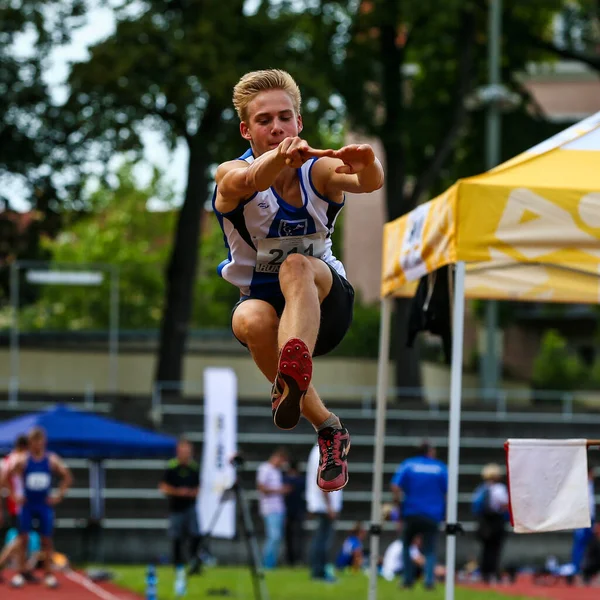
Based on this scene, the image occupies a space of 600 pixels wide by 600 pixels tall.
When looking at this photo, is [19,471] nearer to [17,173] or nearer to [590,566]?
[590,566]

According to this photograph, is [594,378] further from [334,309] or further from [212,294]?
[334,309]

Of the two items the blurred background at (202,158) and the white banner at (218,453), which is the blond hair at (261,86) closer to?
the white banner at (218,453)

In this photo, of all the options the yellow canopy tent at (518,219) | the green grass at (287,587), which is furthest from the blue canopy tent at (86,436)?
the yellow canopy tent at (518,219)

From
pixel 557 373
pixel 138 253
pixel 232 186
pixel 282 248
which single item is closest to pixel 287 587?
pixel 282 248

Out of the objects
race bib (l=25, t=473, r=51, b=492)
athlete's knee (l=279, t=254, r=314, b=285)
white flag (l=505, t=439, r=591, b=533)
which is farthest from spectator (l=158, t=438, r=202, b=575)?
athlete's knee (l=279, t=254, r=314, b=285)

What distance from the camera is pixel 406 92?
29.3 m

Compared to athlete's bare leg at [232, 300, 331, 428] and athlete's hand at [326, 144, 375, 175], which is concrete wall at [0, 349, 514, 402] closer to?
athlete's bare leg at [232, 300, 331, 428]

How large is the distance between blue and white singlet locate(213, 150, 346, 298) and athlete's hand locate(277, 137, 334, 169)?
0.56 metres

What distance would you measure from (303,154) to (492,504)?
15055 millimetres

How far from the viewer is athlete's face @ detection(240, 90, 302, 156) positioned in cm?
607

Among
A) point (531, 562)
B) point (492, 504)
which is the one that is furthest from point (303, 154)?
point (531, 562)

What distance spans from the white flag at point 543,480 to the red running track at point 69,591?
871 centimetres

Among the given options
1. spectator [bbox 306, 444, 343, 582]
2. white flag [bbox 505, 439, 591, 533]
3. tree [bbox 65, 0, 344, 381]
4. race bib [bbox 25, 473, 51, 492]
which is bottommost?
spectator [bbox 306, 444, 343, 582]

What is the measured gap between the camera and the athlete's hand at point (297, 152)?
18.2ft
